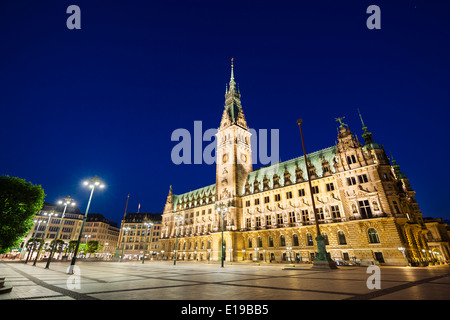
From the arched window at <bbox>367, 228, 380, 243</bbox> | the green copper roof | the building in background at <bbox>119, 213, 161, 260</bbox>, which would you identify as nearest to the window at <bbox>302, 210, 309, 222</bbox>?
the green copper roof

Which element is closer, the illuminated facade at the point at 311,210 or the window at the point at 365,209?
the illuminated facade at the point at 311,210

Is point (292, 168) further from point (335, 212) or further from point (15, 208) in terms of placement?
point (15, 208)

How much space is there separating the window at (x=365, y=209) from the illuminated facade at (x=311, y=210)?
16cm

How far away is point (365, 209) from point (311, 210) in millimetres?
10287

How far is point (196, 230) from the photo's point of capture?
76.5m

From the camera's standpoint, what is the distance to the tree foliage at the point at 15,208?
44.4 feet

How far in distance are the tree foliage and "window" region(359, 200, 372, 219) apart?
46038mm

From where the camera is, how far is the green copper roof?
1980 inches

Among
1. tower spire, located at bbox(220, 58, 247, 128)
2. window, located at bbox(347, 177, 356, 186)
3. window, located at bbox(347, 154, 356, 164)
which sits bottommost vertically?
window, located at bbox(347, 177, 356, 186)

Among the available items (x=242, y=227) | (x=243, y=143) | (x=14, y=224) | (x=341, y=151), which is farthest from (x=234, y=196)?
(x=14, y=224)

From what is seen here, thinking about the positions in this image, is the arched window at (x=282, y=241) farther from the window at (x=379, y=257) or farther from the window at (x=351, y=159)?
the window at (x=351, y=159)

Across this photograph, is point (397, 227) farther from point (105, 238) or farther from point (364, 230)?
point (105, 238)

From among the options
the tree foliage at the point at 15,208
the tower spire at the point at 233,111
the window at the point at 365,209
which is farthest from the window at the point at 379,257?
the tower spire at the point at 233,111

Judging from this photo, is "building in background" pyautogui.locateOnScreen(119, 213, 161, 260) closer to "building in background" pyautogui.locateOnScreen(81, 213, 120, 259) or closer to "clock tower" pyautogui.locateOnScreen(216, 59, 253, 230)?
"building in background" pyautogui.locateOnScreen(81, 213, 120, 259)
